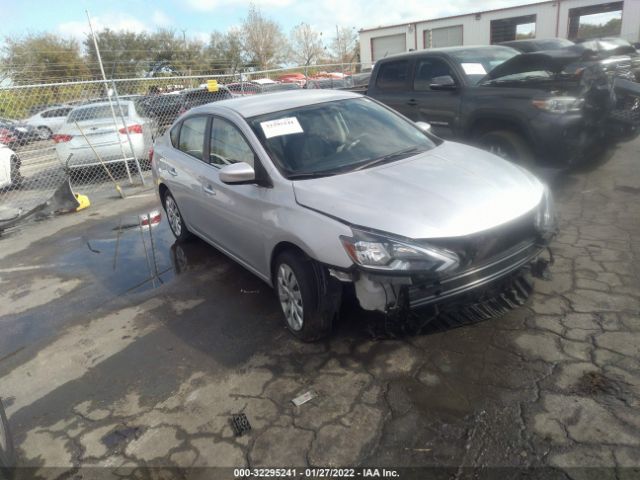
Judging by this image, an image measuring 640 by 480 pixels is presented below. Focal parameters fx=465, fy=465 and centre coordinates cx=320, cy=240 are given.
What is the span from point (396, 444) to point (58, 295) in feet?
13.1

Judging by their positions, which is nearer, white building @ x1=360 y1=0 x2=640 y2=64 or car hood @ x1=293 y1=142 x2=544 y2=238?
car hood @ x1=293 y1=142 x2=544 y2=238

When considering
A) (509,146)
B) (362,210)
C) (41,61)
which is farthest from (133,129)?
(41,61)

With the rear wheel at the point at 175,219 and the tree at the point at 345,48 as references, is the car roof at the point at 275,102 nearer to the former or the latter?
the rear wheel at the point at 175,219

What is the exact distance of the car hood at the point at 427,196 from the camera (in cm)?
276

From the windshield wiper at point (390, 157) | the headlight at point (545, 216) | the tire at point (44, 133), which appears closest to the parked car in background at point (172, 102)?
the tire at point (44, 133)

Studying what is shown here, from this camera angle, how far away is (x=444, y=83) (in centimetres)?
629

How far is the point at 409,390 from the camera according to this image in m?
2.79

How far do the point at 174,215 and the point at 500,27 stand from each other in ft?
105

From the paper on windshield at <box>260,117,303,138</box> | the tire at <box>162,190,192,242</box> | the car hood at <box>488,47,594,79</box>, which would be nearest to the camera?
the paper on windshield at <box>260,117,303,138</box>

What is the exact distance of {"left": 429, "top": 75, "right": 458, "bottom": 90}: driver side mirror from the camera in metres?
6.26

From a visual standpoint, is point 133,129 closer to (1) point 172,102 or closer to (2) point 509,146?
(1) point 172,102

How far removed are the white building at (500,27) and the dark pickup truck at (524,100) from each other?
955 inches

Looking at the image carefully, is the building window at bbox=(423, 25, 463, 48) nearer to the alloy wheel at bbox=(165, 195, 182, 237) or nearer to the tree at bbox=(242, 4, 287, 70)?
the tree at bbox=(242, 4, 287, 70)

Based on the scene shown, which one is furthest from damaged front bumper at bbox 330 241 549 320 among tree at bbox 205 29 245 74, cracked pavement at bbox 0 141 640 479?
tree at bbox 205 29 245 74
